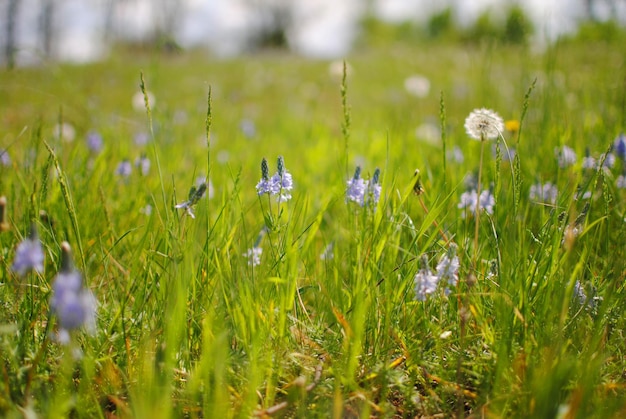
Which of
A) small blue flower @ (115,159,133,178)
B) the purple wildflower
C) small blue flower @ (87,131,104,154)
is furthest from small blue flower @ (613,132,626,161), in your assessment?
small blue flower @ (87,131,104,154)

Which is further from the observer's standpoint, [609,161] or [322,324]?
[609,161]

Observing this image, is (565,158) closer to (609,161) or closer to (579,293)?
(609,161)

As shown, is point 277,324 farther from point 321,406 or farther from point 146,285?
point 146,285

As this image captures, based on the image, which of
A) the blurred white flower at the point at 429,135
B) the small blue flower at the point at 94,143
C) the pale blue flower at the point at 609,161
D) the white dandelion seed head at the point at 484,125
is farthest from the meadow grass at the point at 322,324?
the blurred white flower at the point at 429,135

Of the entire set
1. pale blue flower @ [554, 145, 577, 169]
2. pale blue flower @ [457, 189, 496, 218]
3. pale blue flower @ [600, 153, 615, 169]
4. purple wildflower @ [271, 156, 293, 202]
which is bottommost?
pale blue flower @ [457, 189, 496, 218]

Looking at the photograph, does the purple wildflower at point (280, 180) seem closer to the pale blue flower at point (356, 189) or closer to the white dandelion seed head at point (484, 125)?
the pale blue flower at point (356, 189)

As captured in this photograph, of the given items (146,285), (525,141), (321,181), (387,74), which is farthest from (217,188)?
(387,74)

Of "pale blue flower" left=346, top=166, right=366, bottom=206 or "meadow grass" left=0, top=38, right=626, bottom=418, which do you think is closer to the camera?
"meadow grass" left=0, top=38, right=626, bottom=418

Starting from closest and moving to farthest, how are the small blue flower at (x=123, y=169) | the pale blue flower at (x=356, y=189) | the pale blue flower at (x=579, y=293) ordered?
1. the pale blue flower at (x=579, y=293)
2. the pale blue flower at (x=356, y=189)
3. the small blue flower at (x=123, y=169)

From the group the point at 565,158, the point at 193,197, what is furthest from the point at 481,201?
the point at 193,197

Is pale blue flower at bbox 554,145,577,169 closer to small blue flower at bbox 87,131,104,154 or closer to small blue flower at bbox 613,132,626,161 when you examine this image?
small blue flower at bbox 613,132,626,161

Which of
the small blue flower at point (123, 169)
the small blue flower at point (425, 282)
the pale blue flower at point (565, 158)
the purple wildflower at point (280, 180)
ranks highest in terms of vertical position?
the small blue flower at point (123, 169)
